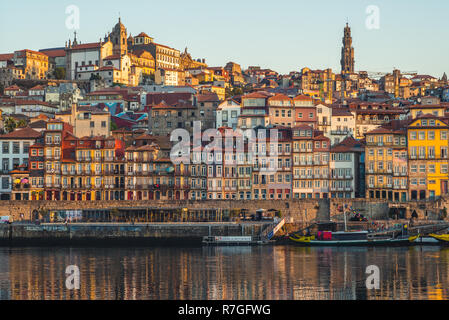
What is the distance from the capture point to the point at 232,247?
77.5 meters

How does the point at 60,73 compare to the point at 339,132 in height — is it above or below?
above

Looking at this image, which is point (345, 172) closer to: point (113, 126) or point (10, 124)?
point (113, 126)

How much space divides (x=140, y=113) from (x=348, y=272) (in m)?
72.0

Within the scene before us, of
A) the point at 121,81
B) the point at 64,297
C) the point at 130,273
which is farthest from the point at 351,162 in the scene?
the point at 121,81

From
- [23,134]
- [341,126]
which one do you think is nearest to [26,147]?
[23,134]

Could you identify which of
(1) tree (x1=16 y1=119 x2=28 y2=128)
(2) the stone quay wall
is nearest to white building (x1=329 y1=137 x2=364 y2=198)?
(2) the stone quay wall

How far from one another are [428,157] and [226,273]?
130 ft

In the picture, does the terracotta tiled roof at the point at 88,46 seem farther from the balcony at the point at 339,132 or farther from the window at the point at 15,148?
the balcony at the point at 339,132

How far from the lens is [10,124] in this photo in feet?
373

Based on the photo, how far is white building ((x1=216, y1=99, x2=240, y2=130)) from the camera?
102875 mm

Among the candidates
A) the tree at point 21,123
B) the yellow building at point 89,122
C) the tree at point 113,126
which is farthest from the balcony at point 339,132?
the tree at point 21,123

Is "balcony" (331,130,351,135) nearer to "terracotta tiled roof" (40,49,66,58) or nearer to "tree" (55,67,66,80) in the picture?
"tree" (55,67,66,80)

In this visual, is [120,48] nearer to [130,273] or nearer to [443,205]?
[443,205]
